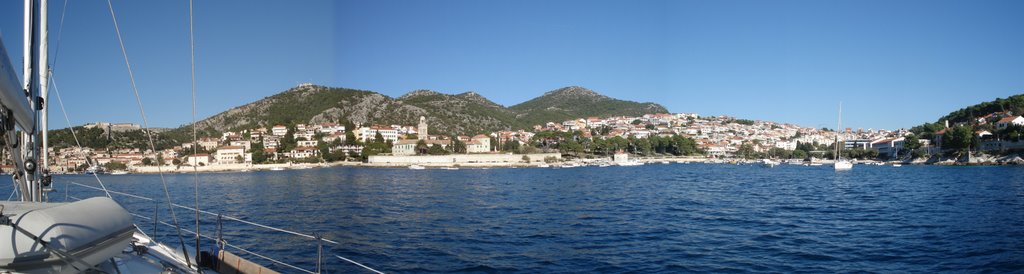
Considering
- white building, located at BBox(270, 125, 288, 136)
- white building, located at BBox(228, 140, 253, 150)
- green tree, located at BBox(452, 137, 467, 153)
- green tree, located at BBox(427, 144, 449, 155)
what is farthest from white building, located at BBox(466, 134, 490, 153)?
white building, located at BBox(270, 125, 288, 136)

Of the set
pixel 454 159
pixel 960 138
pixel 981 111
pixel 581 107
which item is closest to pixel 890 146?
pixel 981 111

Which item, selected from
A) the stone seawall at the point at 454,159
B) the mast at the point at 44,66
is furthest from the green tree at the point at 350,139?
the mast at the point at 44,66

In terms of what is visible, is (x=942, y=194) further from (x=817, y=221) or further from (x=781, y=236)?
(x=781, y=236)

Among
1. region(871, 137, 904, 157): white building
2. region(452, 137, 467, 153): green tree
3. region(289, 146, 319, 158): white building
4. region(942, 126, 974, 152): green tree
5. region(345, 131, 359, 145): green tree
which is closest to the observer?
region(942, 126, 974, 152): green tree

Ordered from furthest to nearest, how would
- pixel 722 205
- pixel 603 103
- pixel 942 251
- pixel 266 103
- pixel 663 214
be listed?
pixel 603 103, pixel 266 103, pixel 722 205, pixel 663 214, pixel 942 251

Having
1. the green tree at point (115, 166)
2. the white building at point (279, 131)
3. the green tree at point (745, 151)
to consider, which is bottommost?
the green tree at point (115, 166)

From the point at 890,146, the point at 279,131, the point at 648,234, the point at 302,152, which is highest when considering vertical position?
the point at 279,131

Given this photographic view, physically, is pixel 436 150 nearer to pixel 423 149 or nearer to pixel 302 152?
pixel 423 149

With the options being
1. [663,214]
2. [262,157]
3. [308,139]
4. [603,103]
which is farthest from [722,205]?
[603,103]

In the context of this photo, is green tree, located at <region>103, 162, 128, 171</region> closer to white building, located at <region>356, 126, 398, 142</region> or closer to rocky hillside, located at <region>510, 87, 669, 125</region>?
white building, located at <region>356, 126, 398, 142</region>

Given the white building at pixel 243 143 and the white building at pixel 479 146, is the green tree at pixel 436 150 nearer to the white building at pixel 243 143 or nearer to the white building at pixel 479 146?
the white building at pixel 479 146

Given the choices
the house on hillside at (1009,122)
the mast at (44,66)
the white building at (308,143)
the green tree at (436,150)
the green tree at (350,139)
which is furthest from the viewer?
→ the white building at (308,143)

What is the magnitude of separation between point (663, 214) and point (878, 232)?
500 cm

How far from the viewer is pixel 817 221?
13.8m
